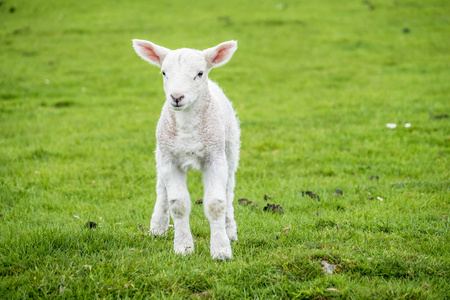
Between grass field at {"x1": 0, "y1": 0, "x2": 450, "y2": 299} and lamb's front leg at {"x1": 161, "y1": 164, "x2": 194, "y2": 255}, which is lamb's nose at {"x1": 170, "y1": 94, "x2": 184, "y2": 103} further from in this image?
grass field at {"x1": 0, "y1": 0, "x2": 450, "y2": 299}

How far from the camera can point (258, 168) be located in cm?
989

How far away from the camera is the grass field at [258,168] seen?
15.4ft

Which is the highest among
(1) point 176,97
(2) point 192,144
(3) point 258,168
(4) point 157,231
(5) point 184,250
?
(1) point 176,97

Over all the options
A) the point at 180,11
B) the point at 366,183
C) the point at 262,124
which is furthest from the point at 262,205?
the point at 180,11

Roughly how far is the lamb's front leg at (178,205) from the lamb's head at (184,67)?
2.72 feet

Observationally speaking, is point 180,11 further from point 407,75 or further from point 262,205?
point 262,205

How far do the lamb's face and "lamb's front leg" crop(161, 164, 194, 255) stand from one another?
822mm

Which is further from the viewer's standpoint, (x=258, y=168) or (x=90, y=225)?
(x=258, y=168)

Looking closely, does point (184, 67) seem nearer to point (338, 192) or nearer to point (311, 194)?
point (311, 194)

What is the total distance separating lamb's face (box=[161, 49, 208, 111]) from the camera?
4.92m

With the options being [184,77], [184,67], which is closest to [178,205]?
[184,77]

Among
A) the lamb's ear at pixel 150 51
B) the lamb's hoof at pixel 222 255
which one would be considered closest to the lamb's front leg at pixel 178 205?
the lamb's hoof at pixel 222 255

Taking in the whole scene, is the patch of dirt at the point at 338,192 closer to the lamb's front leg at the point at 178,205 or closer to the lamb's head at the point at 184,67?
the lamb's front leg at the point at 178,205

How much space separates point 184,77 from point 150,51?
83 cm
